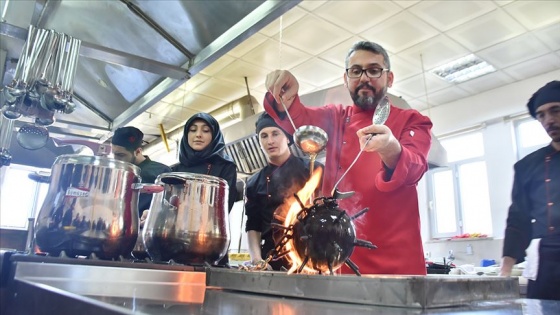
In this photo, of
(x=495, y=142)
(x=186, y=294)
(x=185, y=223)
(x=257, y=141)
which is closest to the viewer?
(x=186, y=294)

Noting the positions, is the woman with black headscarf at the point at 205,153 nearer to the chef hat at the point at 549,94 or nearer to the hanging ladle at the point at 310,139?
the hanging ladle at the point at 310,139

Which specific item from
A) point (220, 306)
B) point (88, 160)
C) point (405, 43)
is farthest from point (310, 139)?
point (405, 43)

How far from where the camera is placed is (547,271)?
164 cm

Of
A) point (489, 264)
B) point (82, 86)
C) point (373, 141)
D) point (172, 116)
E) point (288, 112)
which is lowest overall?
point (489, 264)

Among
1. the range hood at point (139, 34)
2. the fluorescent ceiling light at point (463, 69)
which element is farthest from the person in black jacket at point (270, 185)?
the fluorescent ceiling light at point (463, 69)

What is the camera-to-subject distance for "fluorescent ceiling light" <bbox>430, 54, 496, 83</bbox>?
437cm

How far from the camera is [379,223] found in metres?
1.26

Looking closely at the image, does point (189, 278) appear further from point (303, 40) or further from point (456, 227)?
point (456, 227)

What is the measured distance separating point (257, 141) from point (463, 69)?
2658 mm

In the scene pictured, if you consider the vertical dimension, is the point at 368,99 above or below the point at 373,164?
above

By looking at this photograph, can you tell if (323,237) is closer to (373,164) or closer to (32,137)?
(373,164)

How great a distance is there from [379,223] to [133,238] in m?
0.74

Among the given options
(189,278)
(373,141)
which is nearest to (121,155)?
(189,278)

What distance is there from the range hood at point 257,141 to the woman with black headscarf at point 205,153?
103cm
